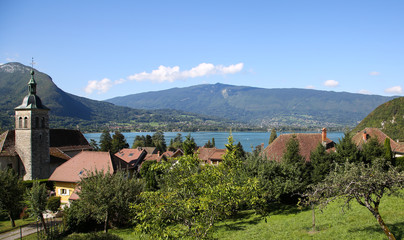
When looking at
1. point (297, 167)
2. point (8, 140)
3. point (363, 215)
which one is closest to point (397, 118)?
point (297, 167)

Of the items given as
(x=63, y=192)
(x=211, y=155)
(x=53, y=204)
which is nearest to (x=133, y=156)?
(x=211, y=155)

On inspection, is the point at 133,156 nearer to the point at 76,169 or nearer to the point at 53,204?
the point at 76,169

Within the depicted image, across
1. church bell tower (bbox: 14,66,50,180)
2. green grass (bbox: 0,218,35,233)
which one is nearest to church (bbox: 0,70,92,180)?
church bell tower (bbox: 14,66,50,180)

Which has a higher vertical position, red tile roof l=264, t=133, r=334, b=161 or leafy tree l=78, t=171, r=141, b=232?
red tile roof l=264, t=133, r=334, b=161

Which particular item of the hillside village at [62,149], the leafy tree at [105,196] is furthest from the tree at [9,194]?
the leafy tree at [105,196]

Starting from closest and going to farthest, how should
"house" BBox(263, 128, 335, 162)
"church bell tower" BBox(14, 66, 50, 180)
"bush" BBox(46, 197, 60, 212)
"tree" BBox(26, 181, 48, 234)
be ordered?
"tree" BBox(26, 181, 48, 234)
"bush" BBox(46, 197, 60, 212)
"house" BBox(263, 128, 335, 162)
"church bell tower" BBox(14, 66, 50, 180)

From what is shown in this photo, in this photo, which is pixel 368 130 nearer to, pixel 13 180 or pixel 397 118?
pixel 13 180

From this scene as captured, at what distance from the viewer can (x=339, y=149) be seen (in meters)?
28.5

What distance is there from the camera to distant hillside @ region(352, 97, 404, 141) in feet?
350

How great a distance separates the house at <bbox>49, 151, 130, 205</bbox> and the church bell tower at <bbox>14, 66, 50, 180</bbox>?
26.4 feet

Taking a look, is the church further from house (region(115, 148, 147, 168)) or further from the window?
house (region(115, 148, 147, 168))

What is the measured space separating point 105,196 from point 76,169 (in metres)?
19.3

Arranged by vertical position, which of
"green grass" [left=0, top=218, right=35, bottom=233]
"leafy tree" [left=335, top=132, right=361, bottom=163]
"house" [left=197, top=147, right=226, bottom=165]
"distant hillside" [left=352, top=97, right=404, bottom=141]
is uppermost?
"distant hillside" [left=352, top=97, right=404, bottom=141]

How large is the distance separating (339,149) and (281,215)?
1024 cm
